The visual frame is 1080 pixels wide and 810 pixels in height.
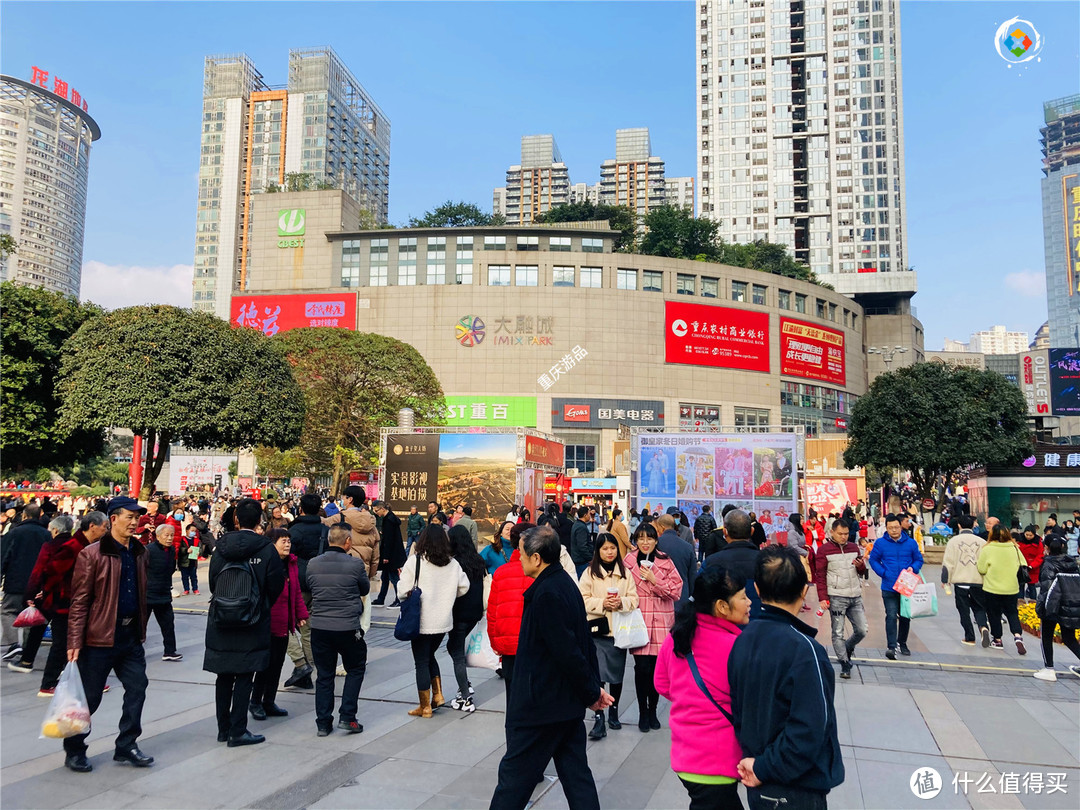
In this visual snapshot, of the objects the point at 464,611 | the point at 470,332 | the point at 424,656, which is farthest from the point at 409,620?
the point at 470,332

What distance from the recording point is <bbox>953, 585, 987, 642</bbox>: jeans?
10102mm

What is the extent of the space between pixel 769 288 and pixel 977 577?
56.8m

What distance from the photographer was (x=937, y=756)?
559cm

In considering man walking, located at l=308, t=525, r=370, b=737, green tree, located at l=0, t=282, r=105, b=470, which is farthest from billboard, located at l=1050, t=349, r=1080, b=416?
green tree, located at l=0, t=282, r=105, b=470

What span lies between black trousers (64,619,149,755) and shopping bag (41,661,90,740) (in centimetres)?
30

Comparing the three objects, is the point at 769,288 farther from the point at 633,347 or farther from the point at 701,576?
the point at 701,576

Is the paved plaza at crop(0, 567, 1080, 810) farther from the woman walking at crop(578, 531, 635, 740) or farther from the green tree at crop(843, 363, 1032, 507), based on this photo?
the green tree at crop(843, 363, 1032, 507)

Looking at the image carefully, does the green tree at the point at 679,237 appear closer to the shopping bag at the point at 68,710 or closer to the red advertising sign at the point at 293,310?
the red advertising sign at the point at 293,310

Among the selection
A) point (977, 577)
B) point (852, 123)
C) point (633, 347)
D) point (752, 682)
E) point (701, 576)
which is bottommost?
point (977, 577)

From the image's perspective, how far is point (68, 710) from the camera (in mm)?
4797

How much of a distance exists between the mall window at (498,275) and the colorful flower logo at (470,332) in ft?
11.8

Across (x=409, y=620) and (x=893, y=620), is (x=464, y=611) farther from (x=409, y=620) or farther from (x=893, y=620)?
(x=893, y=620)

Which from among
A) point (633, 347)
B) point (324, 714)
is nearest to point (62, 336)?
point (324, 714)

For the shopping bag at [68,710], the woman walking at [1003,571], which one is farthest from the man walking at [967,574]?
the shopping bag at [68,710]
